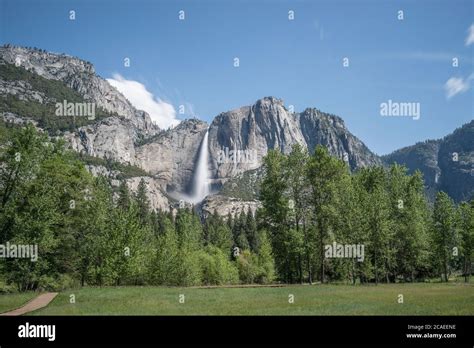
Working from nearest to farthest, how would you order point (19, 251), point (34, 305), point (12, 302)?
point (34, 305)
point (12, 302)
point (19, 251)

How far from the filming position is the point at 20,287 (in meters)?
37.5

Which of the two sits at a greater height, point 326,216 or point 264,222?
point 326,216

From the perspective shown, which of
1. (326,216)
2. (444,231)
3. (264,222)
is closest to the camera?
(326,216)

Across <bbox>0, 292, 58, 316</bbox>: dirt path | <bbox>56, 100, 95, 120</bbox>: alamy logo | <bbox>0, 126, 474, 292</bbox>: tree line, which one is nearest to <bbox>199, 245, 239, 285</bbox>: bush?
<bbox>0, 126, 474, 292</bbox>: tree line

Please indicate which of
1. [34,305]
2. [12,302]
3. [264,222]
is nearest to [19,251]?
[12,302]

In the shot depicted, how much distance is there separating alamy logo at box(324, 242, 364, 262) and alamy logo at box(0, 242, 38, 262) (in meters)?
29.4

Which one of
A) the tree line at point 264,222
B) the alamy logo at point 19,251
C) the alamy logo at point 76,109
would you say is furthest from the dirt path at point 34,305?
the alamy logo at point 76,109

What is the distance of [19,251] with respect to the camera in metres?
36.6

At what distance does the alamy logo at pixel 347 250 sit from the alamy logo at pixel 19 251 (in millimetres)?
29352

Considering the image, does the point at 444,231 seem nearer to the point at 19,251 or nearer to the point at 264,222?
the point at 264,222

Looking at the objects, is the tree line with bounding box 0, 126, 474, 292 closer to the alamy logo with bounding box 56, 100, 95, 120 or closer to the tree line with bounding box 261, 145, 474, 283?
the tree line with bounding box 261, 145, 474, 283
